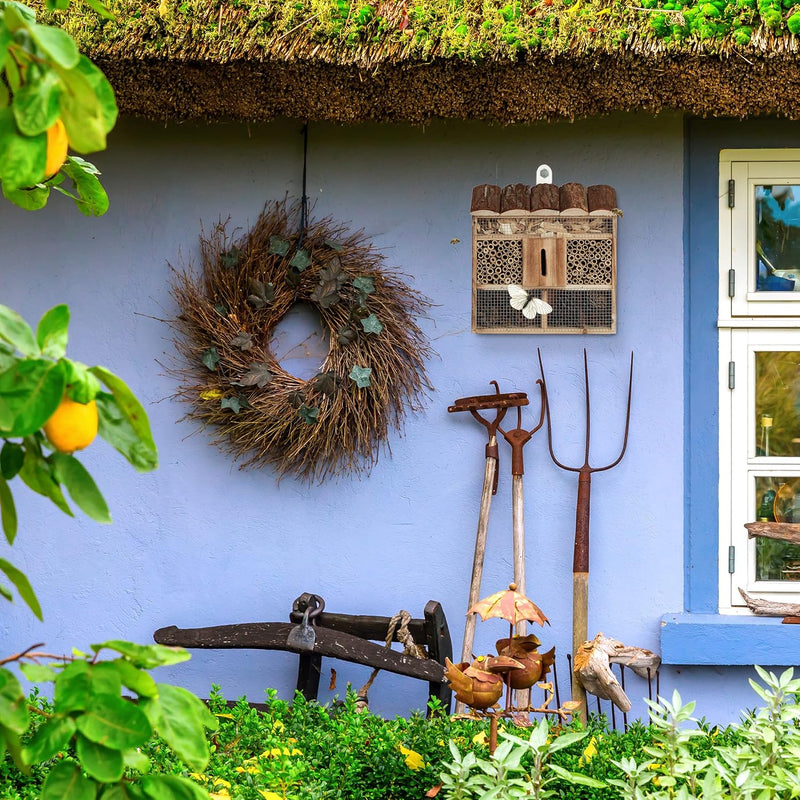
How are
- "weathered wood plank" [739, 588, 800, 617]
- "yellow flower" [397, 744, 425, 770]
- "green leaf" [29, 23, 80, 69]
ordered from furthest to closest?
"weathered wood plank" [739, 588, 800, 617]
"yellow flower" [397, 744, 425, 770]
"green leaf" [29, 23, 80, 69]

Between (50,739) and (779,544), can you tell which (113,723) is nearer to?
(50,739)

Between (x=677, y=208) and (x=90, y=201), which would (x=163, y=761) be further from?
(x=677, y=208)

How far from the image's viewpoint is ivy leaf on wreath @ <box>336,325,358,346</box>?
2895mm

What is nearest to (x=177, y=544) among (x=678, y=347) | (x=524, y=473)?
(x=524, y=473)

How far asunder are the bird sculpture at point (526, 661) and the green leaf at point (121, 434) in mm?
981

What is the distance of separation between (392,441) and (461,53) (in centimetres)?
122

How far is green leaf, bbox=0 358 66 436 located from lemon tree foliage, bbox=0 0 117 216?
0.14m

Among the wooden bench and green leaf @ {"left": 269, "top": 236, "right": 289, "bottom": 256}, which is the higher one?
green leaf @ {"left": 269, "top": 236, "right": 289, "bottom": 256}

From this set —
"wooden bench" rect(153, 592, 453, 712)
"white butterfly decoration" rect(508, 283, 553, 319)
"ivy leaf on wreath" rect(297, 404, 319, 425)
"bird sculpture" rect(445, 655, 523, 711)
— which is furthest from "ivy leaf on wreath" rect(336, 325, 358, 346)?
"bird sculpture" rect(445, 655, 523, 711)

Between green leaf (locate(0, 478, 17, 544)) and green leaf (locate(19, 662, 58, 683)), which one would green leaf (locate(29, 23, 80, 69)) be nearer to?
green leaf (locate(0, 478, 17, 544))

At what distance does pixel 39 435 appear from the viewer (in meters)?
0.70

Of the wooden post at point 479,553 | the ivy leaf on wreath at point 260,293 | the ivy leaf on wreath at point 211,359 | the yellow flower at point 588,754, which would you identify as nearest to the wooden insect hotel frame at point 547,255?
the wooden post at point 479,553

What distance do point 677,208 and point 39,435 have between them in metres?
2.62

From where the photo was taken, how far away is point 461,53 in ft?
8.06
